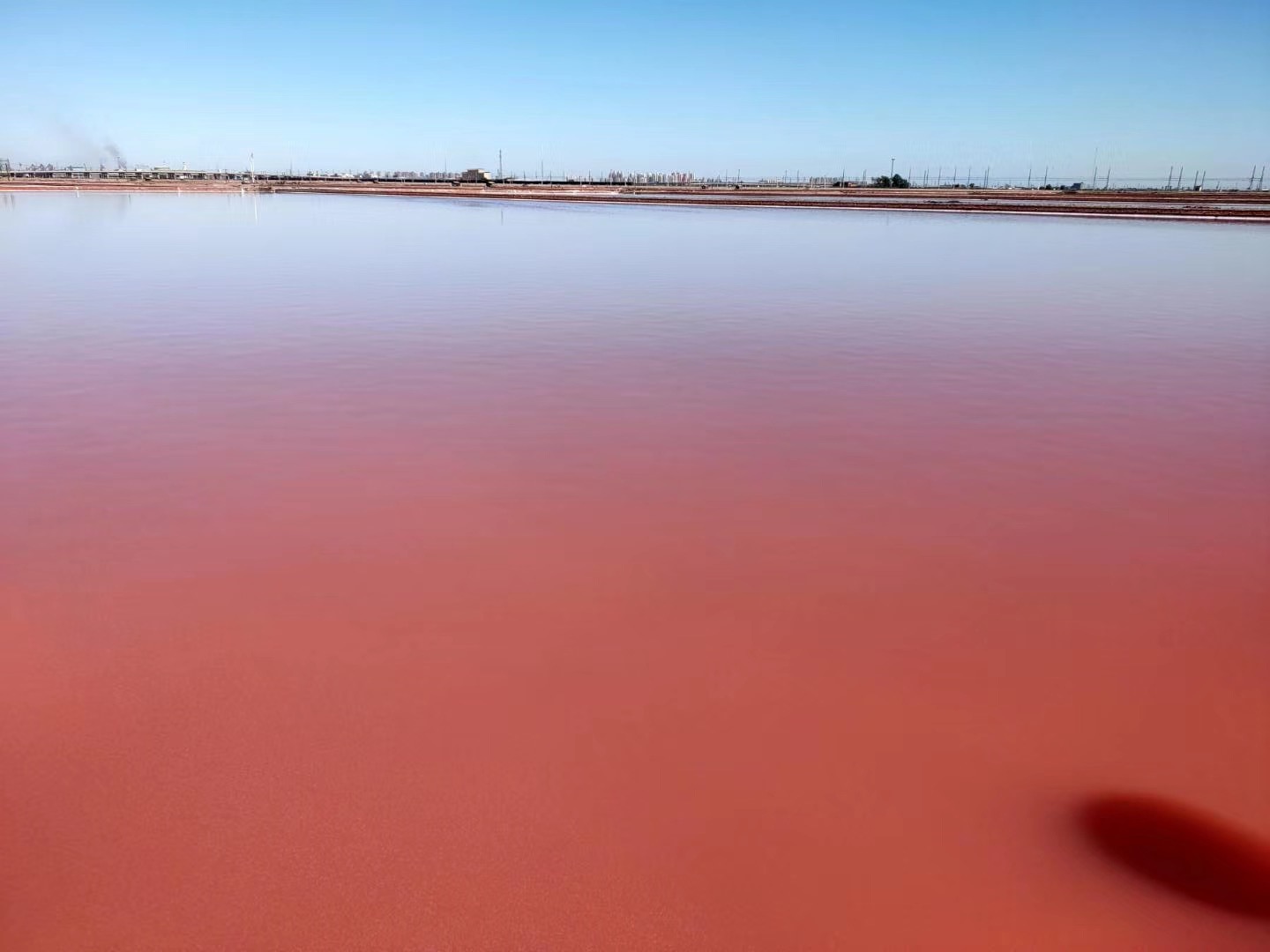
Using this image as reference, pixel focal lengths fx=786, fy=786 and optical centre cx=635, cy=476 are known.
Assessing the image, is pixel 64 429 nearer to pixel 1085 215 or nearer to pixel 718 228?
pixel 718 228

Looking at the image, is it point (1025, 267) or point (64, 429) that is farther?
point (1025, 267)

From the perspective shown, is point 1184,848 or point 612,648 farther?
point 612,648

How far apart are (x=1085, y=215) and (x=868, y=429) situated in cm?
5510

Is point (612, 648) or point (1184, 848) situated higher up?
point (612, 648)

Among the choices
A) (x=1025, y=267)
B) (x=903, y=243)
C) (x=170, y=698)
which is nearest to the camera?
(x=170, y=698)

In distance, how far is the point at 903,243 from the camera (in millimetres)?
27922

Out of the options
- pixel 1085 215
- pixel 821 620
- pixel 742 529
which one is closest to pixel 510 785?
pixel 821 620

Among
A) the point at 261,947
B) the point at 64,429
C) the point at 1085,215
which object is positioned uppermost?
the point at 1085,215

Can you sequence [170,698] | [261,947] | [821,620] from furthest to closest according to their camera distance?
[821,620] → [170,698] → [261,947]

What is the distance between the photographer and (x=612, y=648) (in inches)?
152

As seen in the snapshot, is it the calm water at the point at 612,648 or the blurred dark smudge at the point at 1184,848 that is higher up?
the calm water at the point at 612,648

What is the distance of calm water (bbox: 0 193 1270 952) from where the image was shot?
2.57 meters

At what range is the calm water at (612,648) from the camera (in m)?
2.57

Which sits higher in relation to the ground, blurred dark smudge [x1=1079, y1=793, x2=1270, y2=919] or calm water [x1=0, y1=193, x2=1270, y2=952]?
calm water [x1=0, y1=193, x2=1270, y2=952]
